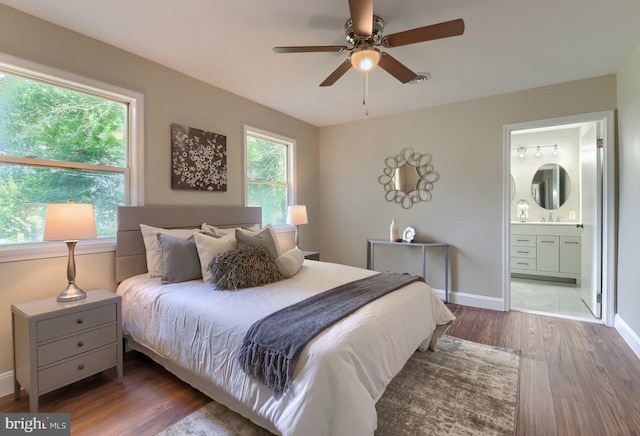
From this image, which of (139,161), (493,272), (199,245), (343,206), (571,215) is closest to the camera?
(199,245)

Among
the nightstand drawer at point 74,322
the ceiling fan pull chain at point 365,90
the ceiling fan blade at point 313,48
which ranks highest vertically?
the ceiling fan pull chain at point 365,90

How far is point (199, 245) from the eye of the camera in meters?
2.41

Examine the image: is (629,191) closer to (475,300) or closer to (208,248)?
(475,300)

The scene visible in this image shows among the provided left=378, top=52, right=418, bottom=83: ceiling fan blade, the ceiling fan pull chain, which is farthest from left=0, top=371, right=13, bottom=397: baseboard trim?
the ceiling fan pull chain

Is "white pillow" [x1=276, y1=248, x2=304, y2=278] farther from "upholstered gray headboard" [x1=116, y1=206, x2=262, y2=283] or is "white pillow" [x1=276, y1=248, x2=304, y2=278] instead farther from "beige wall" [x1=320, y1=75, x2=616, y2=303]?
"beige wall" [x1=320, y1=75, x2=616, y2=303]

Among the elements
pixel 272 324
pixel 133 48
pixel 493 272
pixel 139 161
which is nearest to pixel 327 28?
pixel 133 48

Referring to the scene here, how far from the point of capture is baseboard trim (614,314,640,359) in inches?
98.4

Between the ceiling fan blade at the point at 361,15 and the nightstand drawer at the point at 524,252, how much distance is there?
489cm

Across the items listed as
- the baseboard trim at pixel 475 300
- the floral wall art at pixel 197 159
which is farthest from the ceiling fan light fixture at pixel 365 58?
the baseboard trim at pixel 475 300

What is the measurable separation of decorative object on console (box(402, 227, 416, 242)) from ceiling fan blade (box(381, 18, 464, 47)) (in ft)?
8.51

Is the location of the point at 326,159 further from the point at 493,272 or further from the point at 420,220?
the point at 493,272

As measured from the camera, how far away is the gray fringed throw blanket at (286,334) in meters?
1.34

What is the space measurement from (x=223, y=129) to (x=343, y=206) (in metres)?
2.19

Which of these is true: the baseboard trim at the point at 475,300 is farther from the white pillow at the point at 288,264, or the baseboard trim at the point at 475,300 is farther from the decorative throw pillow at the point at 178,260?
the decorative throw pillow at the point at 178,260
